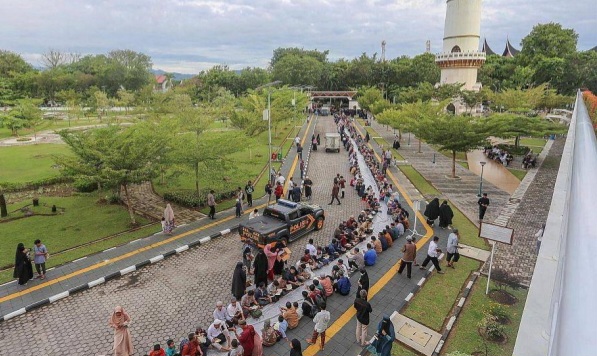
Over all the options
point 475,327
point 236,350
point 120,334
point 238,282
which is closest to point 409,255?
point 475,327

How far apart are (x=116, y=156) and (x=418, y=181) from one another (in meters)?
18.3

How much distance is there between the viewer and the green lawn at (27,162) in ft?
82.6

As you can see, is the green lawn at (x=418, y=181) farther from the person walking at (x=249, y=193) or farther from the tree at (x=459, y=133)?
the person walking at (x=249, y=193)

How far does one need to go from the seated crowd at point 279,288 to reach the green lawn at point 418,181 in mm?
6858

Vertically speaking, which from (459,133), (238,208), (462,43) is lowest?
(238,208)

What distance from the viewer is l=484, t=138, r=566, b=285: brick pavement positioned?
13.4 m

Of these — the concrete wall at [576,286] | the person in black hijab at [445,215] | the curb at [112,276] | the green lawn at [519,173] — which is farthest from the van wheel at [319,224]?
the green lawn at [519,173]

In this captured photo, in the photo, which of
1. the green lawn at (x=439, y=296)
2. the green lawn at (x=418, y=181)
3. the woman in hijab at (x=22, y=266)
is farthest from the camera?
the green lawn at (x=418, y=181)

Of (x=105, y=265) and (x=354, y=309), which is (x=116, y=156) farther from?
(x=354, y=309)

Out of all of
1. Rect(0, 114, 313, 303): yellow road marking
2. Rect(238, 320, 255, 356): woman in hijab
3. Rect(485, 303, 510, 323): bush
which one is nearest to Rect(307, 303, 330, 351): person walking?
Rect(238, 320, 255, 356): woman in hijab

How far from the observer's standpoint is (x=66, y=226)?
1683cm

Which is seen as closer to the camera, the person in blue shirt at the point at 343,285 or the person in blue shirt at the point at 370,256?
the person in blue shirt at the point at 343,285

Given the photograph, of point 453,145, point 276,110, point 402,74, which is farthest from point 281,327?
point 402,74

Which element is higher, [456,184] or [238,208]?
[238,208]
